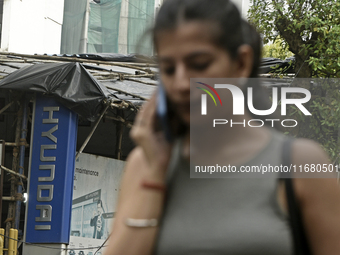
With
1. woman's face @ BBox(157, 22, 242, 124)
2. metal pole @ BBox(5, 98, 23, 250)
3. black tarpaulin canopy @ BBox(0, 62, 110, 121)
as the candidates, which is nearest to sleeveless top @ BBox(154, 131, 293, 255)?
woman's face @ BBox(157, 22, 242, 124)

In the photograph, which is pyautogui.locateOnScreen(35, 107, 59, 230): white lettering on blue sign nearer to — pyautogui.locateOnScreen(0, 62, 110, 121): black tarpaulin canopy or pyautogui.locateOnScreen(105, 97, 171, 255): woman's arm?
pyautogui.locateOnScreen(0, 62, 110, 121): black tarpaulin canopy

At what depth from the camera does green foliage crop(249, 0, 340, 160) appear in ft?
26.2

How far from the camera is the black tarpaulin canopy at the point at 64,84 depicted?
356 inches

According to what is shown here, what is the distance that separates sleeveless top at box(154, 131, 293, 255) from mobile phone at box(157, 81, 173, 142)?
34 millimetres

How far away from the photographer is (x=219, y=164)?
1229mm

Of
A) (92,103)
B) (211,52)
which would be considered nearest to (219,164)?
(211,52)

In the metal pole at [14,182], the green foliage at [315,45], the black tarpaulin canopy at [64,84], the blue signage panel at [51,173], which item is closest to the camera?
the green foliage at [315,45]

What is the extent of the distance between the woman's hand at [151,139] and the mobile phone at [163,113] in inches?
0.4

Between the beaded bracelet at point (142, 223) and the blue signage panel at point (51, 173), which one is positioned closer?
the beaded bracelet at point (142, 223)

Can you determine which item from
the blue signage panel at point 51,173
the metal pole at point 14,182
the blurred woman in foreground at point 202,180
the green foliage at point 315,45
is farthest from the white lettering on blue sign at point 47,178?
the blurred woman in foreground at point 202,180

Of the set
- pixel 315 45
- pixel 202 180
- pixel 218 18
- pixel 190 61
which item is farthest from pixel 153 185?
pixel 315 45

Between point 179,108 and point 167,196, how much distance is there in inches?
7.4

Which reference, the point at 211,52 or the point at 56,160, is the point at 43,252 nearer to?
the point at 56,160

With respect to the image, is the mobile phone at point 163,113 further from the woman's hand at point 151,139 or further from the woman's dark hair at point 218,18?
the woman's dark hair at point 218,18
